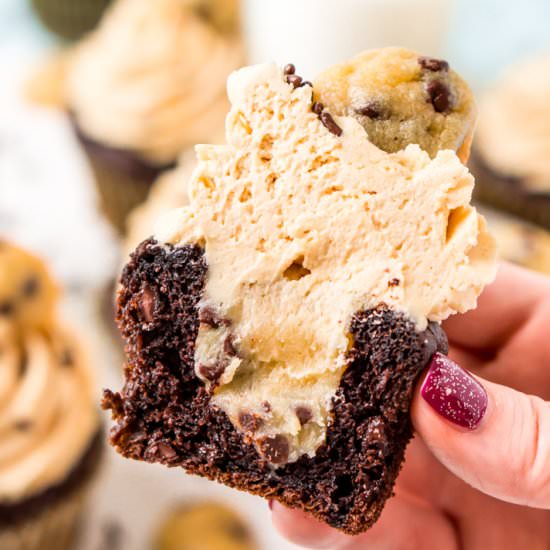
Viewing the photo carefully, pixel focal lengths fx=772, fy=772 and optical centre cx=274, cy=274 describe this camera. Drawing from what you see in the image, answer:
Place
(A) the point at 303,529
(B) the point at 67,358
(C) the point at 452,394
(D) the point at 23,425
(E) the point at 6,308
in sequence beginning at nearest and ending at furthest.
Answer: (C) the point at 452,394, (A) the point at 303,529, (D) the point at 23,425, (E) the point at 6,308, (B) the point at 67,358

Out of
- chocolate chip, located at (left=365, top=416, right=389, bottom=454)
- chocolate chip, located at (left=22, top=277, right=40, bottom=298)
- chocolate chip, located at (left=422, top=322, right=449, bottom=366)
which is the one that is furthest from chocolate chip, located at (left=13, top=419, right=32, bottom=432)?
chocolate chip, located at (left=422, top=322, right=449, bottom=366)

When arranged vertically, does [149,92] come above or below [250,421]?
below

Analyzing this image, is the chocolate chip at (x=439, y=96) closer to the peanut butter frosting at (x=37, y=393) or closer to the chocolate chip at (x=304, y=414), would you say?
the chocolate chip at (x=304, y=414)

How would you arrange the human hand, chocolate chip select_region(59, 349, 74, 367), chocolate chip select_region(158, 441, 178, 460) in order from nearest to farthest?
chocolate chip select_region(158, 441, 178, 460) < the human hand < chocolate chip select_region(59, 349, 74, 367)

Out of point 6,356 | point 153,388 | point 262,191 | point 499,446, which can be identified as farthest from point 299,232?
point 6,356

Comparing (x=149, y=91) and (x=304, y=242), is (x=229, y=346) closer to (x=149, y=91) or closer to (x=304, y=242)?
(x=304, y=242)

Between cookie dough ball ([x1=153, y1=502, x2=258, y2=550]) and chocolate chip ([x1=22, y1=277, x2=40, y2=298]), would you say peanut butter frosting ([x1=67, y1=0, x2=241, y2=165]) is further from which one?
cookie dough ball ([x1=153, y1=502, x2=258, y2=550])

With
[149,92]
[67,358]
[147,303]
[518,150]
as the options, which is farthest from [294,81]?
[518,150]
